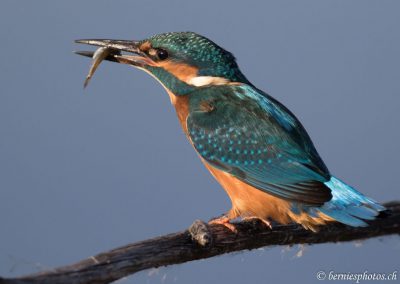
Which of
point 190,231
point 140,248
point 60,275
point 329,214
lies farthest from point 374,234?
point 60,275

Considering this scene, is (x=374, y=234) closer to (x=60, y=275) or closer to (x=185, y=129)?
(x=185, y=129)

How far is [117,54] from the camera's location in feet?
7.38

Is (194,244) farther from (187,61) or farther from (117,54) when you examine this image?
(117,54)

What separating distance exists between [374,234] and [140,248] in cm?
89

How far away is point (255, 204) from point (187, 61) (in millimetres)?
515

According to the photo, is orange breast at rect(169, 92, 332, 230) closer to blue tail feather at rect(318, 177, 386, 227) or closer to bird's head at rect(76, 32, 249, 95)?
blue tail feather at rect(318, 177, 386, 227)

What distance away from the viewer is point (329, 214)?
71.8 inches

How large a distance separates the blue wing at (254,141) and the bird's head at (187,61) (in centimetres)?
6

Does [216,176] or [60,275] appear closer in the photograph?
[60,275]

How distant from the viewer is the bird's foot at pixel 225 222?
181 cm

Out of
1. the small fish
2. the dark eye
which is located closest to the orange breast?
the dark eye

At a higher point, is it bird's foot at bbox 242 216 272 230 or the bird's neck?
the bird's neck

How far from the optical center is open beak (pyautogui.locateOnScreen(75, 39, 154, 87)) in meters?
2.19

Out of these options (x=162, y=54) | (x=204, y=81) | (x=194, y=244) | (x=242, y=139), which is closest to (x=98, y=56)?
(x=162, y=54)
